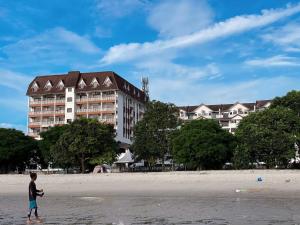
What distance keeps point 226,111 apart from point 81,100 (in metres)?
48.1

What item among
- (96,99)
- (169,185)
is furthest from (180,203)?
(96,99)

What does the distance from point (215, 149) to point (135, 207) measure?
3888 cm

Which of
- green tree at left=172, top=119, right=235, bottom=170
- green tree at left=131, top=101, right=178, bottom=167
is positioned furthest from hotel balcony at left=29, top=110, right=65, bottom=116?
green tree at left=172, top=119, right=235, bottom=170

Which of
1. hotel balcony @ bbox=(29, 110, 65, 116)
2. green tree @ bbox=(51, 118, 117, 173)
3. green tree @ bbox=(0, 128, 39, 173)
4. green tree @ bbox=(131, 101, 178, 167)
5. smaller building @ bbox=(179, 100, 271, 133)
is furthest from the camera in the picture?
smaller building @ bbox=(179, 100, 271, 133)

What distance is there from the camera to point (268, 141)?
60.0 m

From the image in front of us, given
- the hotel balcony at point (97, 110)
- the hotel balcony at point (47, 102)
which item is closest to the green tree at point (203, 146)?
the hotel balcony at point (97, 110)

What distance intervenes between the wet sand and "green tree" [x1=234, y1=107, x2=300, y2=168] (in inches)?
724

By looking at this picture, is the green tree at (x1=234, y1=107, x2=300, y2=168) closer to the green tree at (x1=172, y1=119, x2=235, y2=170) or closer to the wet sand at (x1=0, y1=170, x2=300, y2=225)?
the green tree at (x1=172, y1=119, x2=235, y2=170)

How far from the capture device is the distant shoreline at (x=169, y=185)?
33156 mm

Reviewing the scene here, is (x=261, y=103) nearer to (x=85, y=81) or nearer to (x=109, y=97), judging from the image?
(x=109, y=97)

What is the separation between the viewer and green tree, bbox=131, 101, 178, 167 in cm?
7119

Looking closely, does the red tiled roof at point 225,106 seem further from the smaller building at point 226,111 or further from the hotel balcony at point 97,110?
the hotel balcony at point 97,110

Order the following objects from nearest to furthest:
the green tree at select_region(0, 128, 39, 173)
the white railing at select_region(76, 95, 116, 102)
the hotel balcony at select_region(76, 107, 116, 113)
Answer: the green tree at select_region(0, 128, 39, 173)
the hotel balcony at select_region(76, 107, 116, 113)
the white railing at select_region(76, 95, 116, 102)

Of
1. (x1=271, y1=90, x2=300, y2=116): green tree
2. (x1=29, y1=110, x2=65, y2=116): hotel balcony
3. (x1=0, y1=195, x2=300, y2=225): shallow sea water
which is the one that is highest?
(x1=29, y1=110, x2=65, y2=116): hotel balcony
